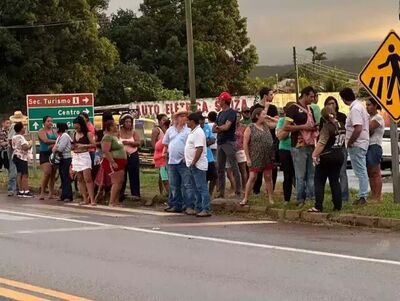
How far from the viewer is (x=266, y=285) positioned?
22.2ft

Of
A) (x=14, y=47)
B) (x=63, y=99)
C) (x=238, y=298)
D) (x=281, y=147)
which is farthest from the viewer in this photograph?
(x=14, y=47)

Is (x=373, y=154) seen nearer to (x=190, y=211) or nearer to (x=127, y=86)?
(x=190, y=211)

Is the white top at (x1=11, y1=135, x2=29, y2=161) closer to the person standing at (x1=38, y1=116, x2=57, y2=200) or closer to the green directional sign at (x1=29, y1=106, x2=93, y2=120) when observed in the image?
the person standing at (x1=38, y1=116, x2=57, y2=200)

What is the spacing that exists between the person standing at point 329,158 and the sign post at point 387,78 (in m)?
0.85

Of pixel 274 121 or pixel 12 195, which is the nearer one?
pixel 274 121

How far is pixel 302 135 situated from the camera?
11.5 metres

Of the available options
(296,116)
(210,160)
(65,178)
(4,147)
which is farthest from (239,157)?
(4,147)

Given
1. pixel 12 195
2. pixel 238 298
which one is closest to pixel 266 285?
pixel 238 298

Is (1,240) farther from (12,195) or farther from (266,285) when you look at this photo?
(12,195)

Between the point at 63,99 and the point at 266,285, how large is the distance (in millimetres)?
14239

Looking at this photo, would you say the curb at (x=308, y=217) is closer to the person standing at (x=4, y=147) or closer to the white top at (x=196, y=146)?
the white top at (x=196, y=146)

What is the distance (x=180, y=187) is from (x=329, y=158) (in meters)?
3.16

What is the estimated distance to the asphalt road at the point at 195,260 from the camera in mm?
6574

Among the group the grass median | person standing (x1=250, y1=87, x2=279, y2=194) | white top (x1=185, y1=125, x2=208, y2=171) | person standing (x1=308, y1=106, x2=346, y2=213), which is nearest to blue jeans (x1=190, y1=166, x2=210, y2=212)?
white top (x1=185, y1=125, x2=208, y2=171)
